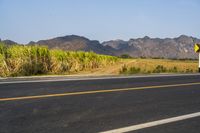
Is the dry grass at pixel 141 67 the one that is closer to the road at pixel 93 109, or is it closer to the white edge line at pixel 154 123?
the road at pixel 93 109

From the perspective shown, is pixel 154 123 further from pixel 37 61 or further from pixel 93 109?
pixel 37 61

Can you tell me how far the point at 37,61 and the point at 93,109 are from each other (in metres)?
12.5

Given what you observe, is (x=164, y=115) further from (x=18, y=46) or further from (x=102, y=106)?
(x=18, y=46)

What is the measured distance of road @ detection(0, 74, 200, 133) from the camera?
596 cm

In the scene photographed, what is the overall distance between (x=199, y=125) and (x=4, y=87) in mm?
5535

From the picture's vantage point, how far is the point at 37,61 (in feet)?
63.8

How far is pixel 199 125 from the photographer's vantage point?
645cm

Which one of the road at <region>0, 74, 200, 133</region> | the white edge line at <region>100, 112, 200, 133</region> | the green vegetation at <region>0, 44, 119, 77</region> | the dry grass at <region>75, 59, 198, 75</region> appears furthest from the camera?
the dry grass at <region>75, 59, 198, 75</region>

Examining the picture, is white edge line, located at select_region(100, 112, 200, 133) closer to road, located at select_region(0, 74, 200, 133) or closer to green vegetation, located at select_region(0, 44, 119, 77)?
road, located at select_region(0, 74, 200, 133)

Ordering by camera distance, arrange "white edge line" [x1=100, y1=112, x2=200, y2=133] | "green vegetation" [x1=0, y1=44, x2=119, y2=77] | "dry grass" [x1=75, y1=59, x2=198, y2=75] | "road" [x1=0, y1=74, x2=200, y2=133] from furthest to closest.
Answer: "dry grass" [x1=75, y1=59, x2=198, y2=75] < "green vegetation" [x1=0, y1=44, x2=119, y2=77] < "road" [x1=0, y1=74, x2=200, y2=133] < "white edge line" [x1=100, y1=112, x2=200, y2=133]

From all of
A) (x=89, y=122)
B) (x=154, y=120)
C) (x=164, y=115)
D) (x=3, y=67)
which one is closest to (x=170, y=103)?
(x=164, y=115)

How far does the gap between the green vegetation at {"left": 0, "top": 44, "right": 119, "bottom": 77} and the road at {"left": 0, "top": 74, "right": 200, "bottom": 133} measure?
726 cm

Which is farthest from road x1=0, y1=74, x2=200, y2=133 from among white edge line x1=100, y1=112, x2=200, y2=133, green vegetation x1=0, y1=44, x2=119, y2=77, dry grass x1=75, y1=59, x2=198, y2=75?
dry grass x1=75, y1=59, x2=198, y2=75

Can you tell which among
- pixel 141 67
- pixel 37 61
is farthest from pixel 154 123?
pixel 141 67
